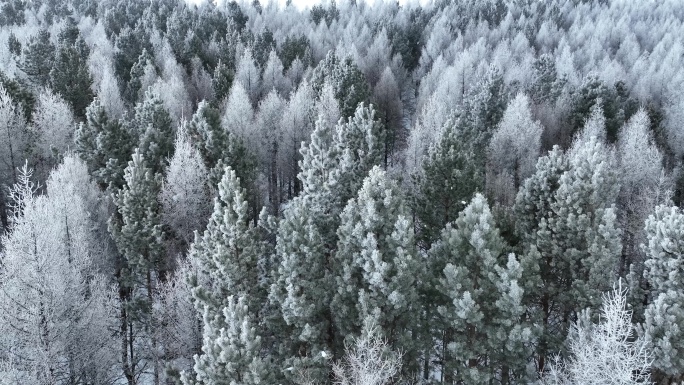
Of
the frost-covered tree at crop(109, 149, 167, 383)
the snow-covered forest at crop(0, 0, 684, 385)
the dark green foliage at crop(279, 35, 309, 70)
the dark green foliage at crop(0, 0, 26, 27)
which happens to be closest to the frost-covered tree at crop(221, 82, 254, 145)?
the snow-covered forest at crop(0, 0, 684, 385)

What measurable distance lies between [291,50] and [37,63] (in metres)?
37.0

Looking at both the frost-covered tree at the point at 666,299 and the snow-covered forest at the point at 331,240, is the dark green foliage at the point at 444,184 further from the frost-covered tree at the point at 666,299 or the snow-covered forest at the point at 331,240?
the frost-covered tree at the point at 666,299

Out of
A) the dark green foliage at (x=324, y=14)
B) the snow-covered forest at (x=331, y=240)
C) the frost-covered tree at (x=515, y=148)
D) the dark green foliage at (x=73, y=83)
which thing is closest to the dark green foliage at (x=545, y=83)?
the snow-covered forest at (x=331, y=240)

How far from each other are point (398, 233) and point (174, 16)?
81.8 metres

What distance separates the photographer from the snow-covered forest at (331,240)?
2461 cm

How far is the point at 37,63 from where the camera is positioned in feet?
211

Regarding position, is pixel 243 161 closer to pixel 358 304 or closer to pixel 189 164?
pixel 189 164

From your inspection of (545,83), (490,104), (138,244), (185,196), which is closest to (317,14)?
(545,83)

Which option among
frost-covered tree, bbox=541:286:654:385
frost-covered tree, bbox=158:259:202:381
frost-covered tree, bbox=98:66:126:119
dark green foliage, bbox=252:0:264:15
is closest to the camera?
frost-covered tree, bbox=541:286:654:385

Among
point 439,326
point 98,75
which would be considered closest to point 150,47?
point 98,75

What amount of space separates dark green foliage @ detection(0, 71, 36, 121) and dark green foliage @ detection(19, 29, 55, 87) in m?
12.2

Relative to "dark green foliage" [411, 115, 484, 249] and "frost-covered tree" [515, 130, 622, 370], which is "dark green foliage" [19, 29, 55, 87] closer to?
"dark green foliage" [411, 115, 484, 249]

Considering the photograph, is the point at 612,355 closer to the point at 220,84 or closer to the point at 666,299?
the point at 666,299

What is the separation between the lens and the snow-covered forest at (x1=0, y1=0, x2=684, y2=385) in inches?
969
